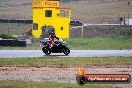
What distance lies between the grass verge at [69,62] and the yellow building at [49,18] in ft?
88.5

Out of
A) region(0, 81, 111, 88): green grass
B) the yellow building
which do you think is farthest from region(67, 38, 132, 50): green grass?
region(0, 81, 111, 88): green grass

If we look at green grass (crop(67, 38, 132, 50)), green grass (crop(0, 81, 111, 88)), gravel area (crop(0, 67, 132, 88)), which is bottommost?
green grass (crop(67, 38, 132, 50))

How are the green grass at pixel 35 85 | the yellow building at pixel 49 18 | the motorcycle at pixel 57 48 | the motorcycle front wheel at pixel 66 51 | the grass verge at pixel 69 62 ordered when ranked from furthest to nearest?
the yellow building at pixel 49 18 < the motorcycle front wheel at pixel 66 51 < the motorcycle at pixel 57 48 < the grass verge at pixel 69 62 < the green grass at pixel 35 85

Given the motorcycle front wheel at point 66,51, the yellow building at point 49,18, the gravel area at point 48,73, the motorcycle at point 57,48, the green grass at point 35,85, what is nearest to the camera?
the green grass at point 35,85

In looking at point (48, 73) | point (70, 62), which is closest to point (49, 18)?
point (70, 62)

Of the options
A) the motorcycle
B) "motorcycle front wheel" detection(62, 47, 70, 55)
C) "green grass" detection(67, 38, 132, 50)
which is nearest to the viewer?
the motorcycle

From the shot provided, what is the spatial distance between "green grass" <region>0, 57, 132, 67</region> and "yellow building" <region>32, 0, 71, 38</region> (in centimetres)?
2696

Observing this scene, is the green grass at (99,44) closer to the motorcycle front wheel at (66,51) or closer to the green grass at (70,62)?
the motorcycle front wheel at (66,51)

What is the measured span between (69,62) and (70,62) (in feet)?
0.19

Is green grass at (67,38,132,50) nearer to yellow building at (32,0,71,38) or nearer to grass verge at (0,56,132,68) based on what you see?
yellow building at (32,0,71,38)

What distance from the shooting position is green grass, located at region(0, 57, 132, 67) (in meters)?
22.6

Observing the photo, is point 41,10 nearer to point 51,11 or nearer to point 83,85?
point 51,11

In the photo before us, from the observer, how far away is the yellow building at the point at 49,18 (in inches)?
2057

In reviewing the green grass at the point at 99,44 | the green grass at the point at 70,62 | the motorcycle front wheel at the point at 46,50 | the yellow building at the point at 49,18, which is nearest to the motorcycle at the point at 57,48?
the motorcycle front wheel at the point at 46,50
